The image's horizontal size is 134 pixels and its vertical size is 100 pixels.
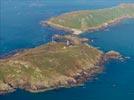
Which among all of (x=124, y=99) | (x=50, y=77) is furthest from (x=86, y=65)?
(x=124, y=99)

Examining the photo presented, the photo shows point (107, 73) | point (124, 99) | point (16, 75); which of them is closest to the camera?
point (124, 99)

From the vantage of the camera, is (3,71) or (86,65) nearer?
(3,71)

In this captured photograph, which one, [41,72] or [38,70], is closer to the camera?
[41,72]

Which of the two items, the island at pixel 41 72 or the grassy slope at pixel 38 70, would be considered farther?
the grassy slope at pixel 38 70

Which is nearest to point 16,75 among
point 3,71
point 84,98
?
point 3,71

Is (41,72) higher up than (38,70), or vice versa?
(38,70)

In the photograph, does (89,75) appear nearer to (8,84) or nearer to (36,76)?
(36,76)

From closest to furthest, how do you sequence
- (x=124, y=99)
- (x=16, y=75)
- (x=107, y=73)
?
(x=124, y=99), (x=16, y=75), (x=107, y=73)

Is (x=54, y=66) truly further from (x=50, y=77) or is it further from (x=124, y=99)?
(x=124, y=99)

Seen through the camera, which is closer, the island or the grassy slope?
the island
